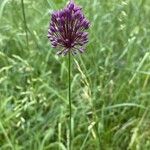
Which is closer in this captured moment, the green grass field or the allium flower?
the allium flower

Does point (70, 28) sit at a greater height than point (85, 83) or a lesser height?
greater

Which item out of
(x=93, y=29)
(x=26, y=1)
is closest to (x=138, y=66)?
(x=93, y=29)

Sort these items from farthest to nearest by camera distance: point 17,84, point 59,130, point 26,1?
point 26,1 → point 17,84 → point 59,130

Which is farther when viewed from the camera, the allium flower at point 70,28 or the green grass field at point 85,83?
the green grass field at point 85,83

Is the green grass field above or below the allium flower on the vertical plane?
below

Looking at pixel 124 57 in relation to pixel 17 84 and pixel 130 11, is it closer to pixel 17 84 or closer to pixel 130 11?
pixel 130 11
